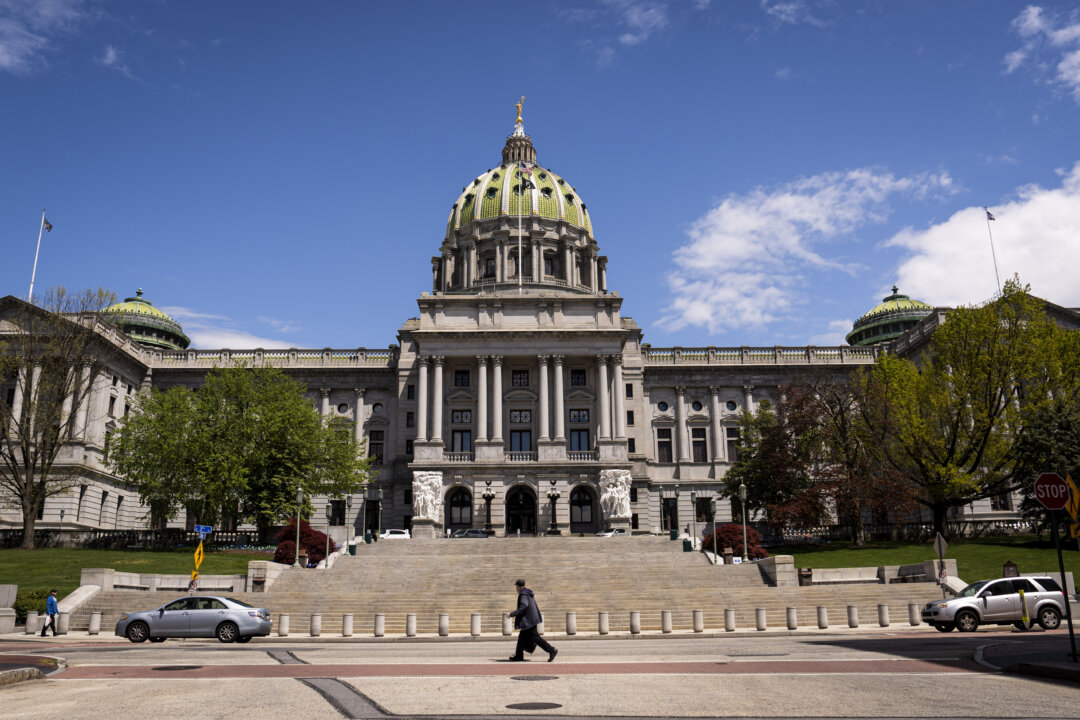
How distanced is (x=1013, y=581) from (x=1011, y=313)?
94.6 ft

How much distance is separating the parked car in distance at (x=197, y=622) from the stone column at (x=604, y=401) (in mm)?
44236

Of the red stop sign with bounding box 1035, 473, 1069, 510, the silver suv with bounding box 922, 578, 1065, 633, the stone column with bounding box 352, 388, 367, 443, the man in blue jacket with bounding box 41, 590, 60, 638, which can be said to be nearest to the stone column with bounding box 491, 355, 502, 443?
the stone column with bounding box 352, 388, 367, 443

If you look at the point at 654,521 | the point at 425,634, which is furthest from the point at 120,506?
→ the point at 425,634

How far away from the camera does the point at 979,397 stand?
5206cm

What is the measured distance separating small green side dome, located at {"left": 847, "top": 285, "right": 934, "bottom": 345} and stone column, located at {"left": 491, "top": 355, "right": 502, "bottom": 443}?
47593 mm

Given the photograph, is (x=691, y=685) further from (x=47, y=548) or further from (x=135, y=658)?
(x=47, y=548)

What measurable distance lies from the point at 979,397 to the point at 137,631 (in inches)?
1801

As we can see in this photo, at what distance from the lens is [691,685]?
1512 centimetres

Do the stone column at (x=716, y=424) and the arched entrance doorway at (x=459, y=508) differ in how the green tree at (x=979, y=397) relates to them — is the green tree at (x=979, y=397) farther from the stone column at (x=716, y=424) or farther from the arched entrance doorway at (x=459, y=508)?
the arched entrance doorway at (x=459, y=508)

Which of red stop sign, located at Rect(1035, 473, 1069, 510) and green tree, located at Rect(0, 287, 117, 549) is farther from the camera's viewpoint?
green tree, located at Rect(0, 287, 117, 549)

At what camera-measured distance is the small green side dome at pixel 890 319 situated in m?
98.6

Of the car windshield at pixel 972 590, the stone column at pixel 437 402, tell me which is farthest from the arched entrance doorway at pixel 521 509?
the car windshield at pixel 972 590

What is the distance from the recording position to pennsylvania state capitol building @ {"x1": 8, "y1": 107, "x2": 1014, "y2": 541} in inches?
2687

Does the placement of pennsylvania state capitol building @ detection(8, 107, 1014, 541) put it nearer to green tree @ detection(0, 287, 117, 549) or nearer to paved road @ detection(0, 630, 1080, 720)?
green tree @ detection(0, 287, 117, 549)
